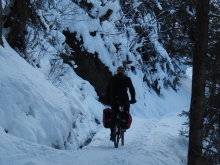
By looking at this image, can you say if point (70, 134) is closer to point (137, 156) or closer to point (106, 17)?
point (137, 156)

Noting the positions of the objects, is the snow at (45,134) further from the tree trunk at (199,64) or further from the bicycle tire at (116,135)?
the tree trunk at (199,64)

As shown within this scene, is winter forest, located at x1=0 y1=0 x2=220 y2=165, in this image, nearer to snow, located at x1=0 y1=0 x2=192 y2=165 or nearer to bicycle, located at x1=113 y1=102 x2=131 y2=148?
snow, located at x1=0 y1=0 x2=192 y2=165

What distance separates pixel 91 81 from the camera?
18.6 m

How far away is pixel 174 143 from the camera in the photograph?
11.2 metres

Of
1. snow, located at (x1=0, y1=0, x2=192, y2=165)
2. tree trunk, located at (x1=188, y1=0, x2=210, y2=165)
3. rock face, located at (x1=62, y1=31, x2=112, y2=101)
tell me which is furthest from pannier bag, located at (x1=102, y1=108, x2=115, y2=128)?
rock face, located at (x1=62, y1=31, x2=112, y2=101)

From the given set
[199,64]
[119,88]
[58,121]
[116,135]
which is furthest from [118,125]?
[199,64]

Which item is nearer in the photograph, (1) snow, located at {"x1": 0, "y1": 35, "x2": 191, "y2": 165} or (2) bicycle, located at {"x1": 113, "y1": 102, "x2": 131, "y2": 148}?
(1) snow, located at {"x1": 0, "y1": 35, "x2": 191, "y2": 165}

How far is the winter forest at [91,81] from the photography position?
6012mm

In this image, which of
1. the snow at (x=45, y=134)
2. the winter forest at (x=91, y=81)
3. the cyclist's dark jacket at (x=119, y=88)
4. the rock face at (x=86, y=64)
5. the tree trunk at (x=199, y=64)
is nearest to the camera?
the snow at (x=45, y=134)

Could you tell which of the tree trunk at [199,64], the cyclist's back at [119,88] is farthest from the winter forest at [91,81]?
the cyclist's back at [119,88]

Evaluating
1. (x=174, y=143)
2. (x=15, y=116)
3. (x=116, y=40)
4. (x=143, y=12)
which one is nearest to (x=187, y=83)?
(x=143, y=12)

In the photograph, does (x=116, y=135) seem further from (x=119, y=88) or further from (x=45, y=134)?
(x=45, y=134)

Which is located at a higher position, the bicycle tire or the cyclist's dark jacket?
the cyclist's dark jacket

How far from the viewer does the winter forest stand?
19.7ft
